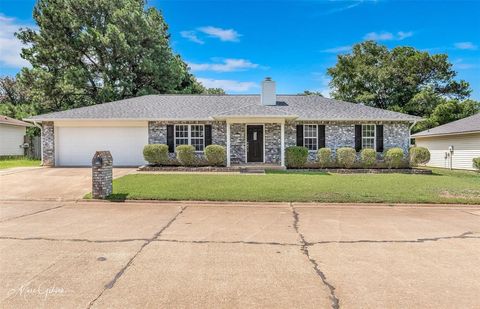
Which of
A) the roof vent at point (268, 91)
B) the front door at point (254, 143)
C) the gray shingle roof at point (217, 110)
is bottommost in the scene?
the front door at point (254, 143)

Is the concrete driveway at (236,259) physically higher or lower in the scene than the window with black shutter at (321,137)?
lower

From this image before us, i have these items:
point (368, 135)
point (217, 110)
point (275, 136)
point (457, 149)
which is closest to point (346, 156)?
point (368, 135)

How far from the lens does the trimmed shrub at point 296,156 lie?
1647cm

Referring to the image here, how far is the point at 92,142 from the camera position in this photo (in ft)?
58.9

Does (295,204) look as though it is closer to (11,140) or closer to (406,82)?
(11,140)

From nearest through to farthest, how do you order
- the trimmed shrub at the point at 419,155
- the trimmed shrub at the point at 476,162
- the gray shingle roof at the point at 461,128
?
the trimmed shrub at the point at 419,155 < the trimmed shrub at the point at 476,162 < the gray shingle roof at the point at 461,128

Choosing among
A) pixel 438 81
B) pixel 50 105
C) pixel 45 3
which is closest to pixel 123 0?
pixel 45 3

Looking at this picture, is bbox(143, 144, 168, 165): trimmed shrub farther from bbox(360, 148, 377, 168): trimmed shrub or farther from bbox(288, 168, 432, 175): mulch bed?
bbox(360, 148, 377, 168): trimmed shrub

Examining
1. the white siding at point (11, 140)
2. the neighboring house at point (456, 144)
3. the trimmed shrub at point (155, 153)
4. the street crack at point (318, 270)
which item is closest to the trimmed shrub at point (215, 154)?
the trimmed shrub at point (155, 153)

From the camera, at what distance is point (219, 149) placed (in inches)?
648

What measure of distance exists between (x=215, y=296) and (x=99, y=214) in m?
5.24

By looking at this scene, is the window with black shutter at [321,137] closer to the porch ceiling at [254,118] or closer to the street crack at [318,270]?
the porch ceiling at [254,118]

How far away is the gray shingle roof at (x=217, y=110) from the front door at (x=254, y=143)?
1.16 m

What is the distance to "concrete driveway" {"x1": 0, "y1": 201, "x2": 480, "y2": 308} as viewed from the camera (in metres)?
3.52
